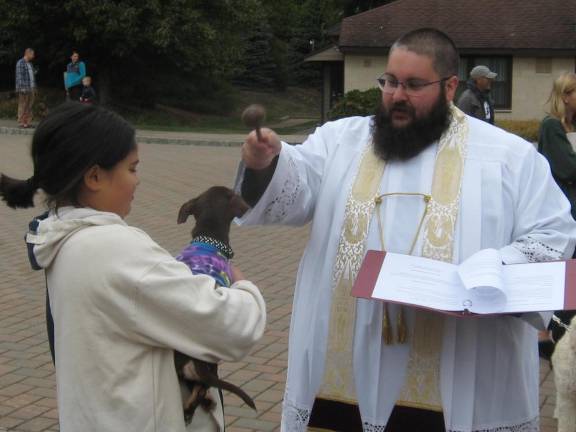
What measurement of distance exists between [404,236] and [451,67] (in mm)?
647

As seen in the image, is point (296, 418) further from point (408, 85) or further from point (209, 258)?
point (408, 85)

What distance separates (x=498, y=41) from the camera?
28734mm

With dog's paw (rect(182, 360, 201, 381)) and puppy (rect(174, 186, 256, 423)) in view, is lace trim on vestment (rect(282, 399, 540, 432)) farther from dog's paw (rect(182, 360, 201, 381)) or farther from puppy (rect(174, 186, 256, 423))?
dog's paw (rect(182, 360, 201, 381))

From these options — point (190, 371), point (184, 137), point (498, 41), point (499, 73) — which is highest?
point (498, 41)

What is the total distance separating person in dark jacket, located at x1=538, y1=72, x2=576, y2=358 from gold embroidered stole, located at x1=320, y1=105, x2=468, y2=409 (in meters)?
3.13

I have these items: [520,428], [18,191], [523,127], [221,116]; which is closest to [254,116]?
[18,191]

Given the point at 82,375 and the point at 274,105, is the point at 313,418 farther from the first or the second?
the point at 274,105

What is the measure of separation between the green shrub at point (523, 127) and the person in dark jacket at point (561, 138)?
1681cm

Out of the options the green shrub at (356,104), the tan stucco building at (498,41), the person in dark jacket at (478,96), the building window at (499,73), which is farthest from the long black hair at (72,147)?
the building window at (499,73)

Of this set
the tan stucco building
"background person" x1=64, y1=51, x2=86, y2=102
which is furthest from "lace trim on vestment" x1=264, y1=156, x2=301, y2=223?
the tan stucco building

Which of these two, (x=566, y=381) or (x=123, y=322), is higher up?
(x=123, y=322)

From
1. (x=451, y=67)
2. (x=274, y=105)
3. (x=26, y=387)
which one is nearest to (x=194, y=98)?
(x=274, y=105)

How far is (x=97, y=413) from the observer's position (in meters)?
2.19

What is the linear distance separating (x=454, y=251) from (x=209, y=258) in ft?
3.38
